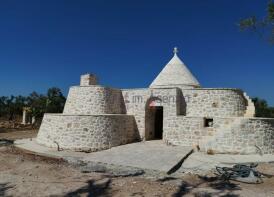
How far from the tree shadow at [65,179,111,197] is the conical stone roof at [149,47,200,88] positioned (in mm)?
11651

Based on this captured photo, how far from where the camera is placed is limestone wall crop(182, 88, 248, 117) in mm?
16453

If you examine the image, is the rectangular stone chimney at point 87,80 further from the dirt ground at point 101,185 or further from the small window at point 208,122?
the dirt ground at point 101,185

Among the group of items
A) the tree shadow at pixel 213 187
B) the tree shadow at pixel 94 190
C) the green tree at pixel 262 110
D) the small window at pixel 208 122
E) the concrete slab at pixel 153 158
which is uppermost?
the green tree at pixel 262 110

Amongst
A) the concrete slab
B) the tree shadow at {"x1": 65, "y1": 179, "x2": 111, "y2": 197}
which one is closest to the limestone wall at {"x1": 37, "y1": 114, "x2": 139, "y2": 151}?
the concrete slab

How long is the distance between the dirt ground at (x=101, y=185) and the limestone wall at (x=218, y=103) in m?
6.14

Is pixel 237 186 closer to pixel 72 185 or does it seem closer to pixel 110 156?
pixel 72 185

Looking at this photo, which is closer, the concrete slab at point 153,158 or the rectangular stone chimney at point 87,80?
the concrete slab at point 153,158

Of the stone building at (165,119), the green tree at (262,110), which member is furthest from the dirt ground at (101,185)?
the green tree at (262,110)

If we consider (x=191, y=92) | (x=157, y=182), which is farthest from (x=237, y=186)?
(x=191, y=92)

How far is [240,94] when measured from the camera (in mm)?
16891

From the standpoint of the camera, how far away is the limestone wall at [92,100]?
17.6 meters

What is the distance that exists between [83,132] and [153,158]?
14.1 ft

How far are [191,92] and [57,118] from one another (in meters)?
8.06

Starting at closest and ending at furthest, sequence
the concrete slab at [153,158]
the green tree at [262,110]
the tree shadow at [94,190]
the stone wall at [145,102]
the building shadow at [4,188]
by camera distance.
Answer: the tree shadow at [94,190] → the building shadow at [4,188] → the concrete slab at [153,158] → the stone wall at [145,102] → the green tree at [262,110]
